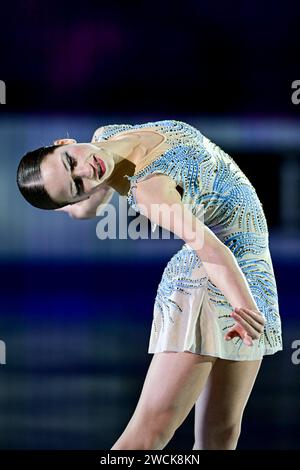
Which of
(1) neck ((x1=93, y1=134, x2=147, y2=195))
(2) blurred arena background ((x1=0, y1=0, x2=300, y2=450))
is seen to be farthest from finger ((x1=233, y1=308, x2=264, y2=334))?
(2) blurred arena background ((x1=0, y1=0, x2=300, y2=450))

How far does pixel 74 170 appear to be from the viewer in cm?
221

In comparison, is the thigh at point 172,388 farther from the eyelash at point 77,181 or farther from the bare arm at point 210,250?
the eyelash at point 77,181

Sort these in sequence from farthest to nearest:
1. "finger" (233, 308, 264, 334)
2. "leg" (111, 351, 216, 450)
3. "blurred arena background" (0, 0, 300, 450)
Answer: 1. "blurred arena background" (0, 0, 300, 450)
2. "leg" (111, 351, 216, 450)
3. "finger" (233, 308, 264, 334)

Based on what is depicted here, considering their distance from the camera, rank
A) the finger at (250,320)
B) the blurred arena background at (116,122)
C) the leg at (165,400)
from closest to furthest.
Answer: the finger at (250,320), the leg at (165,400), the blurred arena background at (116,122)

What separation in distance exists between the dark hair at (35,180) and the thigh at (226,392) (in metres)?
0.57

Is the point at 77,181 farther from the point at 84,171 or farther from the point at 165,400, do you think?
the point at 165,400

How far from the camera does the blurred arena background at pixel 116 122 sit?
3.88 metres

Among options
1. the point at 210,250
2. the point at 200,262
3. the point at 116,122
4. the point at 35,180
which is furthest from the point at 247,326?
the point at 116,122

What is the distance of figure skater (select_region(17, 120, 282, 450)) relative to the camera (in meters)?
2.13

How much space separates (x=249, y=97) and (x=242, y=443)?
1983mm

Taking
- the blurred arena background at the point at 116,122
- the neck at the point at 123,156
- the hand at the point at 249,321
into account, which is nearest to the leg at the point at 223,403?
the hand at the point at 249,321

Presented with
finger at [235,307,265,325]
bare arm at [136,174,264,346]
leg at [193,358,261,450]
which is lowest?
leg at [193,358,261,450]

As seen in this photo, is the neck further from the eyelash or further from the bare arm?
the bare arm
